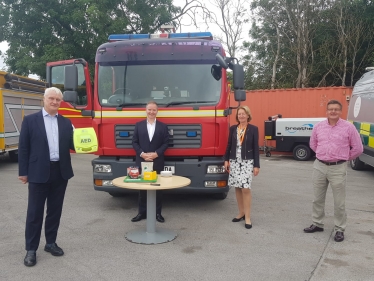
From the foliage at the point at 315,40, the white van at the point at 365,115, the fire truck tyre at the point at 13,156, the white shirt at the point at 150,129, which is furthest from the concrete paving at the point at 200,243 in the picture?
the foliage at the point at 315,40

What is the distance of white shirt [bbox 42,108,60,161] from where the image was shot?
4.07 m

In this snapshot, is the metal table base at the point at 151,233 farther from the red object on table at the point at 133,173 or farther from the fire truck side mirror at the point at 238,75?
the fire truck side mirror at the point at 238,75

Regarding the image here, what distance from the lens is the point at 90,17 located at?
598 inches

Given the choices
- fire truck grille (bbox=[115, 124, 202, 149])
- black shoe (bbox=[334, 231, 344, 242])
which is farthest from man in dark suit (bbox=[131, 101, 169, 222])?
black shoe (bbox=[334, 231, 344, 242])

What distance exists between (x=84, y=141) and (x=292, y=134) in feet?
32.5

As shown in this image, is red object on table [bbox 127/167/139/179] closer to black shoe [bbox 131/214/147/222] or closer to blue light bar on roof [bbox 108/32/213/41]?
black shoe [bbox 131/214/147/222]

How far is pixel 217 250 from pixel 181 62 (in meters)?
2.97

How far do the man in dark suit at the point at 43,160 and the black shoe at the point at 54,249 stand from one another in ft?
0.82

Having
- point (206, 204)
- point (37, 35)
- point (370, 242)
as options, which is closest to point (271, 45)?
point (37, 35)

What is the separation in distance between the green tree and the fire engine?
10200mm

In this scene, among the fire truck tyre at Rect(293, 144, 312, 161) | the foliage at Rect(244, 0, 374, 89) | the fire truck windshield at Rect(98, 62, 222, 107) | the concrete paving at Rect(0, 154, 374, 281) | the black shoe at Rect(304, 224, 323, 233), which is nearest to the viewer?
the concrete paving at Rect(0, 154, 374, 281)

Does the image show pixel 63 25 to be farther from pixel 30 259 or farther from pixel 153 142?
pixel 30 259

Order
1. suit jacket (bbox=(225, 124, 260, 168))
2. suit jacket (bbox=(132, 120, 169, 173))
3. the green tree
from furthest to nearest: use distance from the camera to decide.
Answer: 1. the green tree
2. suit jacket (bbox=(132, 120, 169, 173))
3. suit jacket (bbox=(225, 124, 260, 168))

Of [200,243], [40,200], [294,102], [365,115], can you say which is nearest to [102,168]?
[40,200]
